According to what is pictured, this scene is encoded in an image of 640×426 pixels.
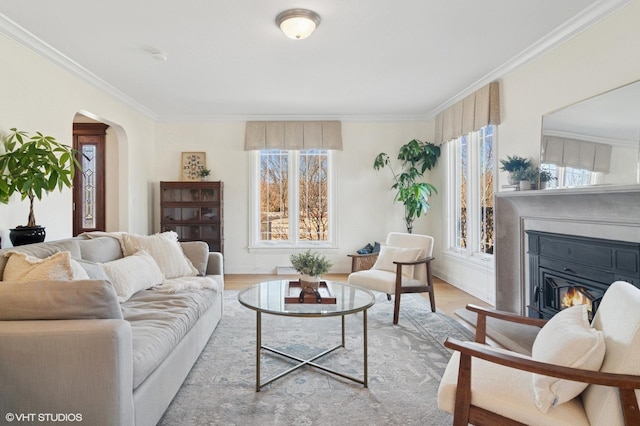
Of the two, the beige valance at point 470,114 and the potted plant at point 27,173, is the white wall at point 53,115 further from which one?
the beige valance at point 470,114

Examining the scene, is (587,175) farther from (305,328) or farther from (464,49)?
(305,328)

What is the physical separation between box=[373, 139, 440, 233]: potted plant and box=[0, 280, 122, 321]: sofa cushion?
14.0 feet

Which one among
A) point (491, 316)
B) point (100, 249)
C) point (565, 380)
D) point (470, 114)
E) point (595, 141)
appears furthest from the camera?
point (470, 114)

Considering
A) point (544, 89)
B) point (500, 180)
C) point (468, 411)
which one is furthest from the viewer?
point (500, 180)

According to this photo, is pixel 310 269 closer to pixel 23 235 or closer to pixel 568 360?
pixel 568 360

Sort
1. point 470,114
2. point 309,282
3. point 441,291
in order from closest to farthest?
point 309,282
point 470,114
point 441,291

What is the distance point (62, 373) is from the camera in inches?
54.7

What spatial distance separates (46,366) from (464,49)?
3691 mm

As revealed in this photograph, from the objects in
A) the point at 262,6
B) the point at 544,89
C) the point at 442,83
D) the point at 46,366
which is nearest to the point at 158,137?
the point at 262,6

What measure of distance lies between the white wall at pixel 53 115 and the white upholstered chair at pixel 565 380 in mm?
3493

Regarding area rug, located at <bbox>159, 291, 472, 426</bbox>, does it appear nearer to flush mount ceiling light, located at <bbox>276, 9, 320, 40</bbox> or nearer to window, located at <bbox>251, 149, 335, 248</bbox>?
window, located at <bbox>251, 149, 335, 248</bbox>

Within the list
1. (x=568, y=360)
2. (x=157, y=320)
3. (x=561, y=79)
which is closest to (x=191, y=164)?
(x=157, y=320)

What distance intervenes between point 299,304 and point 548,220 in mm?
2251

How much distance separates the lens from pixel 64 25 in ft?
9.16
